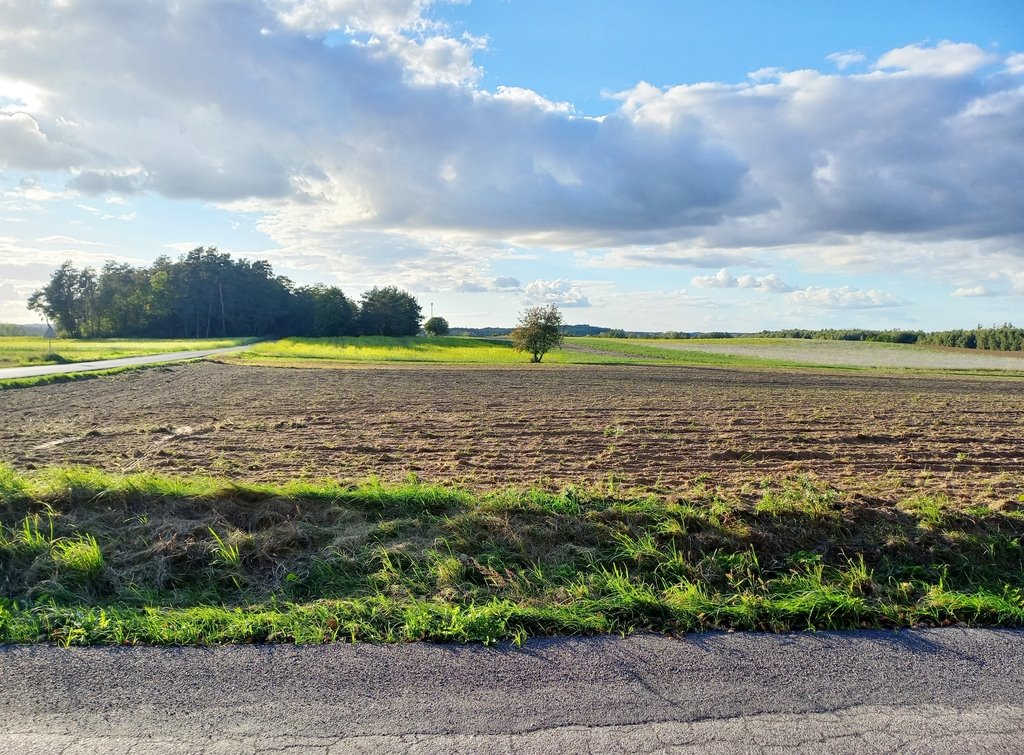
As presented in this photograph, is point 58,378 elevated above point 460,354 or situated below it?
below

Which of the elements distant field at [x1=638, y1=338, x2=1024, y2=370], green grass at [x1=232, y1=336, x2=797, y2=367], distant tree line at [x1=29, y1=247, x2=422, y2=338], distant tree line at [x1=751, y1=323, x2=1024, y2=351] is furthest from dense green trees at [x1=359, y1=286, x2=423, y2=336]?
distant tree line at [x1=751, y1=323, x2=1024, y2=351]

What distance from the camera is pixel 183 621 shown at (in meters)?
4.39

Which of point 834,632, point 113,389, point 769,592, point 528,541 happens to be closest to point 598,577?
point 528,541

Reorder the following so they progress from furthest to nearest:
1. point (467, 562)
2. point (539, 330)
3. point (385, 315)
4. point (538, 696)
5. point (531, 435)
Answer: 1. point (385, 315)
2. point (539, 330)
3. point (531, 435)
4. point (467, 562)
5. point (538, 696)

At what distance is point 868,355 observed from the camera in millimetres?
69938

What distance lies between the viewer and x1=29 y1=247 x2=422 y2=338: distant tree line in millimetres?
98500

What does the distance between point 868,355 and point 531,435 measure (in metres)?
67.7

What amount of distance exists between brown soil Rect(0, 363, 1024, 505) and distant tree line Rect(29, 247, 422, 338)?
83191mm

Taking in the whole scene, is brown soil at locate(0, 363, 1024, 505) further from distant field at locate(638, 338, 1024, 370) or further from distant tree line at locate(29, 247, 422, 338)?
distant tree line at locate(29, 247, 422, 338)

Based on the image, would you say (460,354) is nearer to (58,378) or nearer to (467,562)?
(58,378)

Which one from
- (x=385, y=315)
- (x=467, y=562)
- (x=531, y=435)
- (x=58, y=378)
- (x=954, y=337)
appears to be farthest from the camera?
(x=385, y=315)

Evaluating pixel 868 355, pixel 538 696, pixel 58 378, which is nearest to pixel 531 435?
pixel 538 696

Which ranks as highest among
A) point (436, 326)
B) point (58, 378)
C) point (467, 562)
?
point (436, 326)

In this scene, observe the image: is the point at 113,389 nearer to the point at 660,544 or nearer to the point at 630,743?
the point at 660,544
